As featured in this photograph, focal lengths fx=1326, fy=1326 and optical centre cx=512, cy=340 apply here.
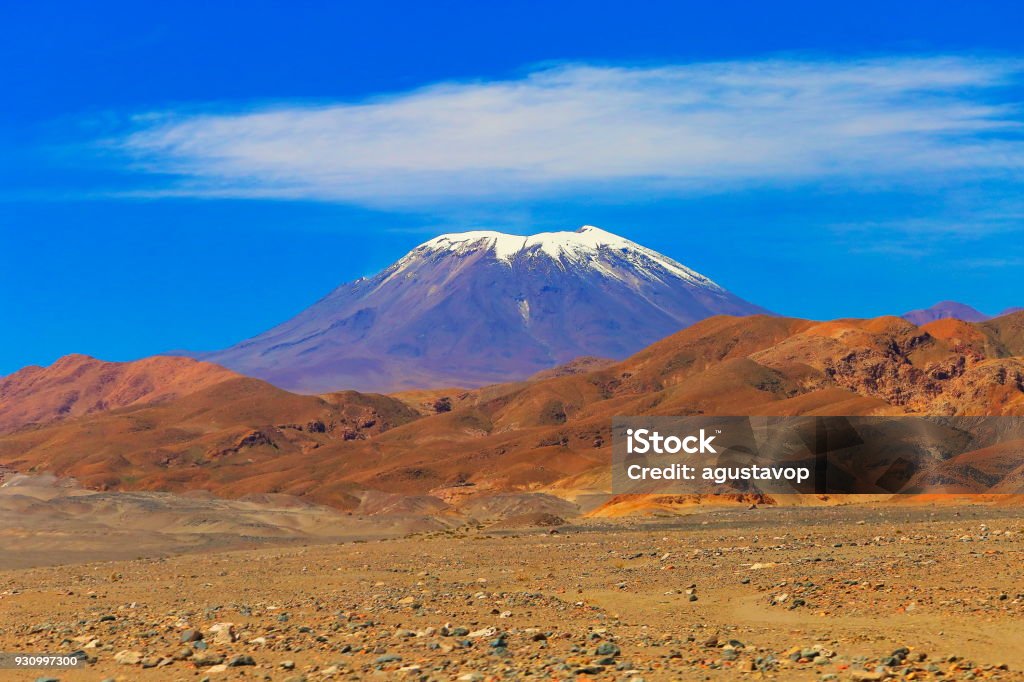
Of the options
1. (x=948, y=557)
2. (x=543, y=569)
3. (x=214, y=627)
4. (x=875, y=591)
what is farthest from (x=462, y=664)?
(x=543, y=569)

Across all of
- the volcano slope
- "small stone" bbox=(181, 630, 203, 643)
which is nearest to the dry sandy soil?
"small stone" bbox=(181, 630, 203, 643)

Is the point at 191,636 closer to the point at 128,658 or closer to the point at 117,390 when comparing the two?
the point at 128,658

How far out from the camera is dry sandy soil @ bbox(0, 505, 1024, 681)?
1537cm

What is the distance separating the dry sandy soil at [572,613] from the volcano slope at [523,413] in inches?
1998

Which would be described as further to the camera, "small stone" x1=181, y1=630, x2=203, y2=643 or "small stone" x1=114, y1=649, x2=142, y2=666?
"small stone" x1=181, y1=630, x2=203, y2=643

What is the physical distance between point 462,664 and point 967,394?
85.8 metres

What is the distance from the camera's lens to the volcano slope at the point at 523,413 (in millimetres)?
97188

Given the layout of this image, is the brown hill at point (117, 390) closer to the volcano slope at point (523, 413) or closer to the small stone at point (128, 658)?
the volcano slope at point (523, 413)

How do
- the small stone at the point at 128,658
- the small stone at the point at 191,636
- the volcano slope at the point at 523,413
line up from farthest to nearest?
the volcano slope at the point at 523,413 < the small stone at the point at 191,636 < the small stone at the point at 128,658

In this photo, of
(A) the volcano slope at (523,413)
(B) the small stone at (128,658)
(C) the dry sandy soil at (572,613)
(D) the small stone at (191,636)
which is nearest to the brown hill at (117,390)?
(A) the volcano slope at (523,413)

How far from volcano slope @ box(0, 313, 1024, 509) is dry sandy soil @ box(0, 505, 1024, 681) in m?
50.7

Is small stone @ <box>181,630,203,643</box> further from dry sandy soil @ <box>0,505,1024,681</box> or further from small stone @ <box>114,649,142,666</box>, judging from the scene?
small stone @ <box>114,649,142,666</box>

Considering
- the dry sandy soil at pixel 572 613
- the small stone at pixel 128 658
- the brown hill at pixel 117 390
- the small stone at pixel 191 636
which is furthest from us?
the brown hill at pixel 117 390

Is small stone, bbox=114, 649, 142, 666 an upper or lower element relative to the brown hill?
lower
